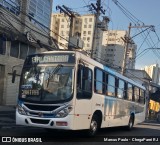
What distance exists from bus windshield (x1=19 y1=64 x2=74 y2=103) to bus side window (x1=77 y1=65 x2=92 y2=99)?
0.35 m

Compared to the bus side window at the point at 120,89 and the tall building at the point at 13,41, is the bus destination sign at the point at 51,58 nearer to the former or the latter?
the bus side window at the point at 120,89

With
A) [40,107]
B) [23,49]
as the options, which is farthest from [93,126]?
[23,49]

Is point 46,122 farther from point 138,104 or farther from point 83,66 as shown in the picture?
point 138,104

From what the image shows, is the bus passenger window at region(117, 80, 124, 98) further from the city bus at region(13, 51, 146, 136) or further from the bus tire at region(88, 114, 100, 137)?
the bus tire at region(88, 114, 100, 137)

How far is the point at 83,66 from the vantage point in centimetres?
1235

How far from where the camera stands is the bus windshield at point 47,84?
1167cm

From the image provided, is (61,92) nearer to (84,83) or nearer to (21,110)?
(84,83)

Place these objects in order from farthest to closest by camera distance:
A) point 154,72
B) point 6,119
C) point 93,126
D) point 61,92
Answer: point 154,72 → point 6,119 → point 93,126 → point 61,92

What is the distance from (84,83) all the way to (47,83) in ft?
4.42

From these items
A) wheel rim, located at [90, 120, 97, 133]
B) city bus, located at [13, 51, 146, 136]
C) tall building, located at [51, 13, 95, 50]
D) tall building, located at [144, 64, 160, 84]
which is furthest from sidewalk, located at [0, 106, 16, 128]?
tall building, located at [51, 13, 95, 50]

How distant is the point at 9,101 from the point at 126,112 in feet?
44.5

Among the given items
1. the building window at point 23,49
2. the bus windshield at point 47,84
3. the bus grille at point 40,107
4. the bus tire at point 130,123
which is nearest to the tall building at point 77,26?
the building window at point 23,49

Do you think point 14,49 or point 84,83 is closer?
point 84,83

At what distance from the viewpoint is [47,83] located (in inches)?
467
